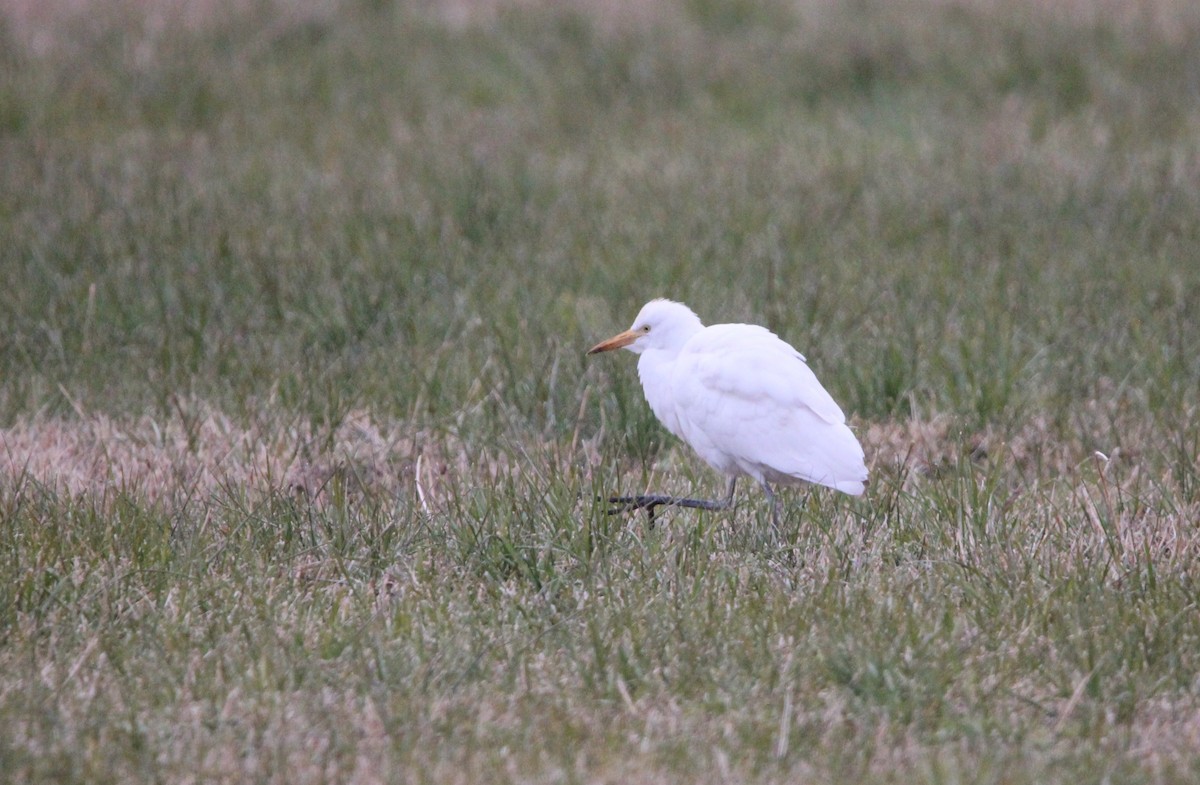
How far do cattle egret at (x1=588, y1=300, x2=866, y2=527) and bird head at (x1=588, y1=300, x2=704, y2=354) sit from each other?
133mm

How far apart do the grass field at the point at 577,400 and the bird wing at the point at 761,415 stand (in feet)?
0.52

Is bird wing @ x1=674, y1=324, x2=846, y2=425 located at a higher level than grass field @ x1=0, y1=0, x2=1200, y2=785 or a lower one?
higher

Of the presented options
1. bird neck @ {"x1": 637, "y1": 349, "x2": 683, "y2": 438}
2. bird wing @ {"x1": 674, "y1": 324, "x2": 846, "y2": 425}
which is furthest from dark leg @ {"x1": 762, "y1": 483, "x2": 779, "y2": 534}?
bird neck @ {"x1": 637, "y1": 349, "x2": 683, "y2": 438}

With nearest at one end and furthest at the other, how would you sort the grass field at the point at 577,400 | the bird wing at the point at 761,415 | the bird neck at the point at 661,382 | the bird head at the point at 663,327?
the grass field at the point at 577,400 → the bird wing at the point at 761,415 → the bird neck at the point at 661,382 → the bird head at the point at 663,327

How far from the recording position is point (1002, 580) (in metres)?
3.41

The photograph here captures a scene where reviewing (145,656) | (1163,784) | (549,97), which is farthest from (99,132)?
(1163,784)

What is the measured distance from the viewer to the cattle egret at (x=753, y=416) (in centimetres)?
384

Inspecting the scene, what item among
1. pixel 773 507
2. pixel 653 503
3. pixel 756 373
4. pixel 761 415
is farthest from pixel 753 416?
pixel 653 503

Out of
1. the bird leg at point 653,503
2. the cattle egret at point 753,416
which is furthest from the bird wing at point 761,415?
the bird leg at point 653,503

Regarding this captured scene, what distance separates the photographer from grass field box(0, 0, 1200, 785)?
2936 mm

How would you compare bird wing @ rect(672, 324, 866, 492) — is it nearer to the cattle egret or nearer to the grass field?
the cattle egret

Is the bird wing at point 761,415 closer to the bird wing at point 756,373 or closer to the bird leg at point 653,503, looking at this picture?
the bird wing at point 756,373

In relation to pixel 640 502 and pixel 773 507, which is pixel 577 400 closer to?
pixel 640 502

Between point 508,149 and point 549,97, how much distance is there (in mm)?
1002
